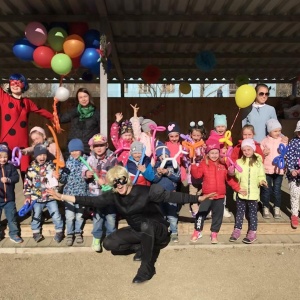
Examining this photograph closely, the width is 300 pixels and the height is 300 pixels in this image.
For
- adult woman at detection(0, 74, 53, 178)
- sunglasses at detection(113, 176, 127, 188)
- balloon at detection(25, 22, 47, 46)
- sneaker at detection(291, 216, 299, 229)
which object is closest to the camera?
sunglasses at detection(113, 176, 127, 188)

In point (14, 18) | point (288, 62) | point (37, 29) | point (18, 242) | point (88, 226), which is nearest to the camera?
point (18, 242)

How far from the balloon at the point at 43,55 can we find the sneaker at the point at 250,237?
12.6 ft

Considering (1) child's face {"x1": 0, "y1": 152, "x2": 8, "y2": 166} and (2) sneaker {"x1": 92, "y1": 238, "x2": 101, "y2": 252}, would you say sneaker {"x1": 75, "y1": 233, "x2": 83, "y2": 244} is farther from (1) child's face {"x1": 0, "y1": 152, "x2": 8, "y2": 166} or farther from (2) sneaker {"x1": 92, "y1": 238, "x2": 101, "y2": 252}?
(1) child's face {"x1": 0, "y1": 152, "x2": 8, "y2": 166}

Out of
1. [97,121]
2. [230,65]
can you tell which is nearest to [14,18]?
[97,121]

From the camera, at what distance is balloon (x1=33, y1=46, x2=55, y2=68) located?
17.1 ft

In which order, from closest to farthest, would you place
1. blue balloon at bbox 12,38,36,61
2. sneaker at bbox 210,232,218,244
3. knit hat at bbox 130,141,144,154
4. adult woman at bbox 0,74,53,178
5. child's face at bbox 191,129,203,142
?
knit hat at bbox 130,141,144,154, sneaker at bbox 210,232,218,244, adult woman at bbox 0,74,53,178, child's face at bbox 191,129,203,142, blue balloon at bbox 12,38,36,61

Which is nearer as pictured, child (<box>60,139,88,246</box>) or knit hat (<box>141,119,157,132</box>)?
child (<box>60,139,88,246</box>)

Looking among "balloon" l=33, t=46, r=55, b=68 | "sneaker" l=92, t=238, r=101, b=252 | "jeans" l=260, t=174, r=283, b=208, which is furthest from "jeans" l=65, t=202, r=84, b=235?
"jeans" l=260, t=174, r=283, b=208

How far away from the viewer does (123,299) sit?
3.28 metres

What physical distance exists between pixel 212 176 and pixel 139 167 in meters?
0.92

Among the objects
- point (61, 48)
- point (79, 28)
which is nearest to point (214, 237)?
point (61, 48)

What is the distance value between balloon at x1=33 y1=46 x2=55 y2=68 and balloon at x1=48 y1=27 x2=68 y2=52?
9 cm

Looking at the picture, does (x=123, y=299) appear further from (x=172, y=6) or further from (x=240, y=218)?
(x=172, y=6)

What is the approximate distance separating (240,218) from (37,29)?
4.00m
